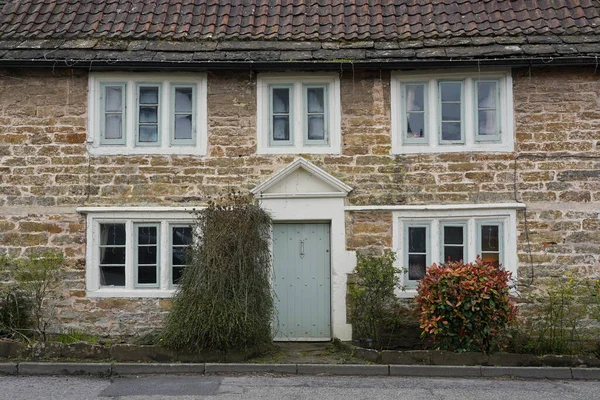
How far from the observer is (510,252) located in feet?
36.9

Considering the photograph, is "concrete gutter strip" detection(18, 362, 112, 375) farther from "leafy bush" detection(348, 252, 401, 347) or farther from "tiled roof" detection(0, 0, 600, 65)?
"tiled roof" detection(0, 0, 600, 65)

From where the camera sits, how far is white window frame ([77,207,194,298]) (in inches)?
449

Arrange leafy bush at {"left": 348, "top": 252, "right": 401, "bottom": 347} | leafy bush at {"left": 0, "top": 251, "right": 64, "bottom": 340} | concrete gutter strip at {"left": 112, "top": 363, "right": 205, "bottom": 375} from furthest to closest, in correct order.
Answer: leafy bush at {"left": 0, "top": 251, "right": 64, "bottom": 340} → leafy bush at {"left": 348, "top": 252, "right": 401, "bottom": 347} → concrete gutter strip at {"left": 112, "top": 363, "right": 205, "bottom": 375}

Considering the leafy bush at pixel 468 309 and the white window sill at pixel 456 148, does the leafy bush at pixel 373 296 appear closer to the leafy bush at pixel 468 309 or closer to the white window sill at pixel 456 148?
the leafy bush at pixel 468 309

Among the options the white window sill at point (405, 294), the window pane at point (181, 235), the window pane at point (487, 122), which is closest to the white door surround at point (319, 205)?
the white window sill at point (405, 294)

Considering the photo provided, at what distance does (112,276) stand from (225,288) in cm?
238

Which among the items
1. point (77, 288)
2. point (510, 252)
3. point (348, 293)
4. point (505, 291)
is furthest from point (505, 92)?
point (77, 288)

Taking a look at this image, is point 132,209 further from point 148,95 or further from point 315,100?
point 315,100

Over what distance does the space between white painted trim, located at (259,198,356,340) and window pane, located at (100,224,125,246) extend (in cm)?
233

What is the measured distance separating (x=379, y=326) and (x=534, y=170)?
3.46 meters

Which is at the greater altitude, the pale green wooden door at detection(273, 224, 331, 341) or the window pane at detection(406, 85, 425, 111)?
the window pane at detection(406, 85, 425, 111)

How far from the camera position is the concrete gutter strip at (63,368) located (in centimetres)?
953

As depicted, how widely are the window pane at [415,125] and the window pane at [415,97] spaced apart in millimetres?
116

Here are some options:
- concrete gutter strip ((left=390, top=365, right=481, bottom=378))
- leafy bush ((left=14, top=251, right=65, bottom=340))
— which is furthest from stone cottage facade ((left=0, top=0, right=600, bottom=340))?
concrete gutter strip ((left=390, top=365, right=481, bottom=378))
